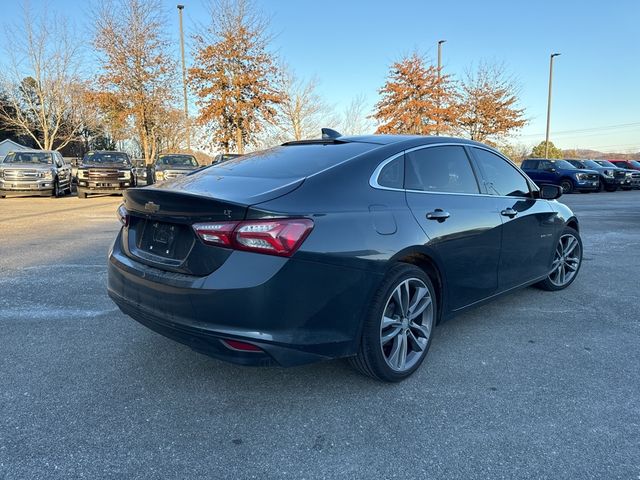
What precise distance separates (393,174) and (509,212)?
1446 mm

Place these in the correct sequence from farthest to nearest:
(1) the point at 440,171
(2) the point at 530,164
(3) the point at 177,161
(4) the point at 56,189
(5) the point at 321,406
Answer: (2) the point at 530,164
(3) the point at 177,161
(4) the point at 56,189
(1) the point at 440,171
(5) the point at 321,406

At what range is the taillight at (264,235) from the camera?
2.40 meters

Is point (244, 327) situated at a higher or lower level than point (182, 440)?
higher

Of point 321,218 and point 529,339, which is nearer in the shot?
point 321,218

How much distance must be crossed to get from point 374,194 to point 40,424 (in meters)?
2.27

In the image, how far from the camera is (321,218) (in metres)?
2.54

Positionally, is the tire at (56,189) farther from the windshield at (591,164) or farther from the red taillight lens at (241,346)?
the windshield at (591,164)

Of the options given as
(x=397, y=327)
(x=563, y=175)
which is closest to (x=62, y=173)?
(x=397, y=327)

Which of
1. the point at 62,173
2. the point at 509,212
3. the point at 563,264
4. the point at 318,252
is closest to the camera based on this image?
the point at 318,252

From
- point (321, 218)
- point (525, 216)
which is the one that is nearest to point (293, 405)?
point (321, 218)

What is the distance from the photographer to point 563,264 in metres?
5.17

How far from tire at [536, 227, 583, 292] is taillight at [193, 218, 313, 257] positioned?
3.57m

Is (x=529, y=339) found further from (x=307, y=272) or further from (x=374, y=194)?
(x=307, y=272)

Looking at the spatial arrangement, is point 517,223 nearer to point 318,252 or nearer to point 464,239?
point 464,239
